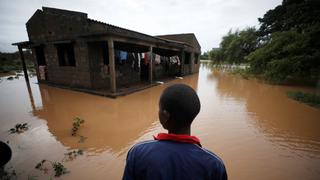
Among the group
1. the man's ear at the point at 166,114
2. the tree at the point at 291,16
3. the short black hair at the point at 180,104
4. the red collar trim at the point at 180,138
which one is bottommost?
the red collar trim at the point at 180,138

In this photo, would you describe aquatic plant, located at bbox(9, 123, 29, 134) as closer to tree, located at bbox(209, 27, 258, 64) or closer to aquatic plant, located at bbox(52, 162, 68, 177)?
aquatic plant, located at bbox(52, 162, 68, 177)

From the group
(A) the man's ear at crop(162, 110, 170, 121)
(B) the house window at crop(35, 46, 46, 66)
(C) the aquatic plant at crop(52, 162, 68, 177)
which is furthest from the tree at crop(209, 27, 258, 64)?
(A) the man's ear at crop(162, 110, 170, 121)

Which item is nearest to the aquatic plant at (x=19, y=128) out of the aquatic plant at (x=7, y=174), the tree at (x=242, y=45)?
the aquatic plant at (x=7, y=174)

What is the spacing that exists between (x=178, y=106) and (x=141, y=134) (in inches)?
144

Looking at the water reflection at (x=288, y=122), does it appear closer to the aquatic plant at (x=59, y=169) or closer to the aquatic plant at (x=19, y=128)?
the aquatic plant at (x=59, y=169)

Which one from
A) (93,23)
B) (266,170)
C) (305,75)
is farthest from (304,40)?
(93,23)

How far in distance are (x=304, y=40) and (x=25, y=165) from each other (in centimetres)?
1377

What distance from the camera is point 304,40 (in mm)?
9773

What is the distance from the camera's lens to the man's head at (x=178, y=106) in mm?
1021

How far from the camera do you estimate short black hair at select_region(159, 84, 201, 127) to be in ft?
3.34

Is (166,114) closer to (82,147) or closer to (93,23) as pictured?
(82,147)

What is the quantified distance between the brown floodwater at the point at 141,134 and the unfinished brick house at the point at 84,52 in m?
1.96

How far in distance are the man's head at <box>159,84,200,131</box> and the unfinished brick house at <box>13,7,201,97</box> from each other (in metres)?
6.99

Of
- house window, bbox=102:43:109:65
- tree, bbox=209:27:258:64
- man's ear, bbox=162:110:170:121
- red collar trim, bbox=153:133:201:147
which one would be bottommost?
red collar trim, bbox=153:133:201:147
